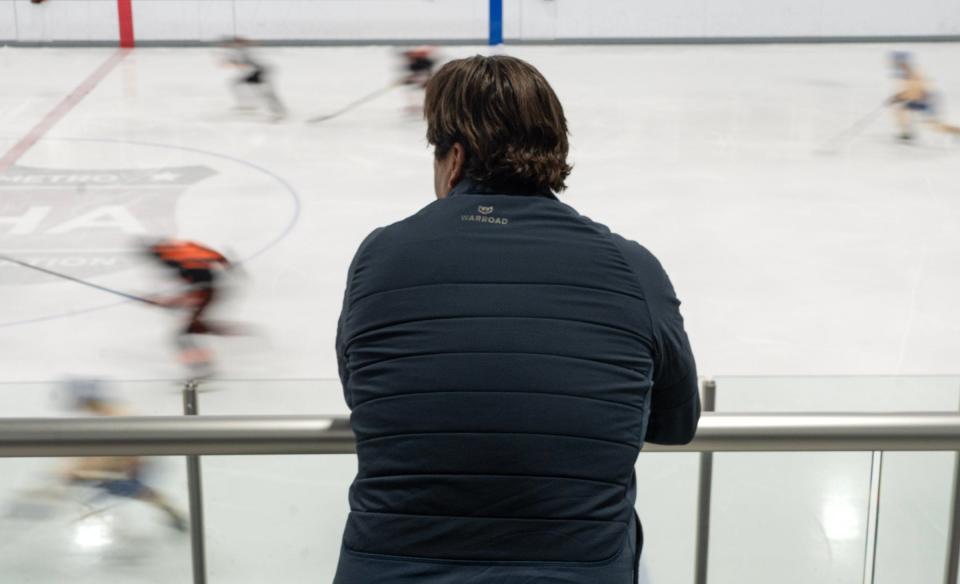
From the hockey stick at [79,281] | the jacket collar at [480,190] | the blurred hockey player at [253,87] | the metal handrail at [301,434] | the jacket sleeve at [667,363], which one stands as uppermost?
the jacket collar at [480,190]

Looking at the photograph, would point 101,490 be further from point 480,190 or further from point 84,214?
point 84,214

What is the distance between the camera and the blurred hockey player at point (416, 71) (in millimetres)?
9695

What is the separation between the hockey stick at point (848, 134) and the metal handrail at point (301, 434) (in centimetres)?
774

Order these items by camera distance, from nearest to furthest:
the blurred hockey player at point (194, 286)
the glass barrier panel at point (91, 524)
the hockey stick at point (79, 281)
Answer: the glass barrier panel at point (91, 524)
the blurred hockey player at point (194, 286)
the hockey stick at point (79, 281)

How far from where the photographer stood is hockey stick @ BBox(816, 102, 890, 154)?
8898mm

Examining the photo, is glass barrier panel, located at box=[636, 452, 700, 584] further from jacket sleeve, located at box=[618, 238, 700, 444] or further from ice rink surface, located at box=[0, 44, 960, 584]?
jacket sleeve, located at box=[618, 238, 700, 444]

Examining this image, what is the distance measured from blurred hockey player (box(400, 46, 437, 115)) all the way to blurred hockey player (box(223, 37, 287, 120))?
3.24 feet

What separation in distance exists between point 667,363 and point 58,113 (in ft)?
30.8

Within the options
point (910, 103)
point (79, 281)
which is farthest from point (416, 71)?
point (79, 281)

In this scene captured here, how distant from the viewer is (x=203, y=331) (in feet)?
16.2

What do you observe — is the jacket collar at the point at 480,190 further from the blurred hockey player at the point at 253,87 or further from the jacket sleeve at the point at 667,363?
the blurred hockey player at the point at 253,87

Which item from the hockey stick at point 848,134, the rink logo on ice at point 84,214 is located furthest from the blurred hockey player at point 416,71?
the hockey stick at point 848,134

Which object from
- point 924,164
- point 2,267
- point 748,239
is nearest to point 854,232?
point 748,239

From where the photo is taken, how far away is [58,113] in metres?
9.86
